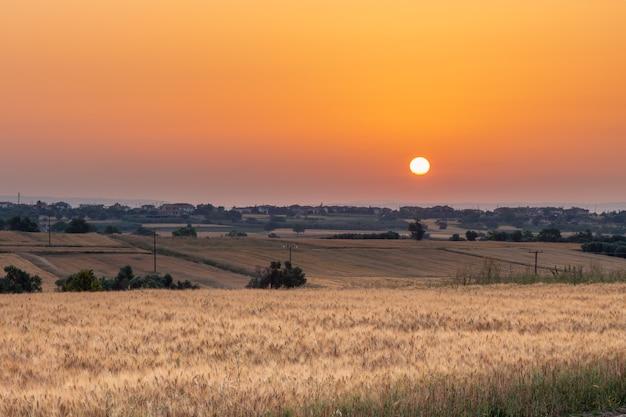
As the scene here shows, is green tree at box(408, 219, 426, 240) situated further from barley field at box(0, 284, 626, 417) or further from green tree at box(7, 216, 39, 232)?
barley field at box(0, 284, 626, 417)

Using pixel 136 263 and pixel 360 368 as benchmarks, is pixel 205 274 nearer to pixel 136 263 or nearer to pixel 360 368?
pixel 136 263

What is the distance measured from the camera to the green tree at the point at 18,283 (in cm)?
6875

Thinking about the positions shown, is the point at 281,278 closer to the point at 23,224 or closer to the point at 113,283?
the point at 113,283

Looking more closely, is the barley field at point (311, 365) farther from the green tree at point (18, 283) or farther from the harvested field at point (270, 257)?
the harvested field at point (270, 257)

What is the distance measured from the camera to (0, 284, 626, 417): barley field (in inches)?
394

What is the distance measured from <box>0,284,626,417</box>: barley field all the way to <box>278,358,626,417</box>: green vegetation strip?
0.02 meters

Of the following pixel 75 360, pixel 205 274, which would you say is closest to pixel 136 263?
pixel 205 274

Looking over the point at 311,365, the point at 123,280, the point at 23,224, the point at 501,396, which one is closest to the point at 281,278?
the point at 123,280

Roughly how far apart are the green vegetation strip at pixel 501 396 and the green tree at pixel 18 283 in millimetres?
62839

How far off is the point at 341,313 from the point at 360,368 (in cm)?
1270

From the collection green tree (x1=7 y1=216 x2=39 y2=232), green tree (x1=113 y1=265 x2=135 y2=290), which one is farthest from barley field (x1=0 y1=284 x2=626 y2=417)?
green tree (x1=7 y1=216 x2=39 y2=232)

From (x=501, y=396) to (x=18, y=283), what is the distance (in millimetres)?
66561

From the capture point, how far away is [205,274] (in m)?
91.6

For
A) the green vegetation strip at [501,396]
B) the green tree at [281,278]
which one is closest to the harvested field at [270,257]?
the green tree at [281,278]
